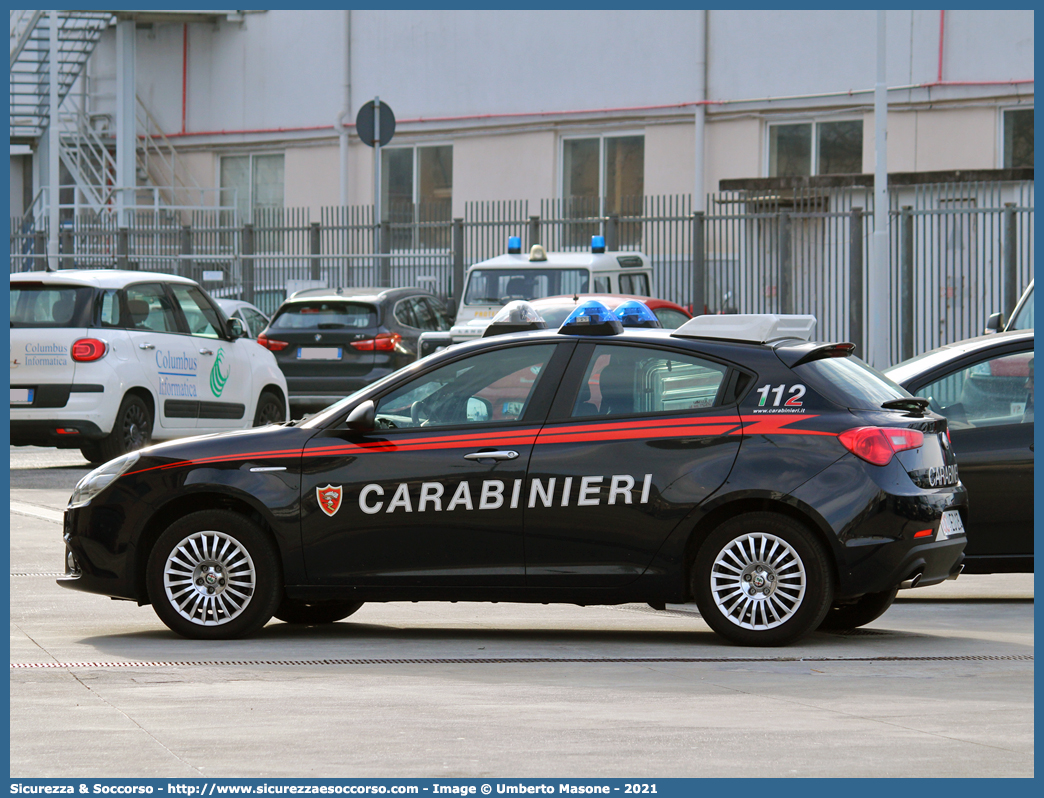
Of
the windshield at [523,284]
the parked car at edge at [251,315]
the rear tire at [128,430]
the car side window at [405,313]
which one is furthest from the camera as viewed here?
the parked car at edge at [251,315]

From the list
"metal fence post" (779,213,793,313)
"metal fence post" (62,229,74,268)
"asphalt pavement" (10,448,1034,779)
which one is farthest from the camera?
"metal fence post" (62,229,74,268)

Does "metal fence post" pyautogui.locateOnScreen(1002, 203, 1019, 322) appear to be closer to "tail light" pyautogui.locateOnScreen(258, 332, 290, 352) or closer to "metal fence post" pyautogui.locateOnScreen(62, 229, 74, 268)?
"tail light" pyautogui.locateOnScreen(258, 332, 290, 352)

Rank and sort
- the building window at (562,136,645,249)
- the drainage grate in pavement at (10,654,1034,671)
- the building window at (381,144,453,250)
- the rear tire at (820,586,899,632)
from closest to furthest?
the drainage grate in pavement at (10,654,1034,671), the rear tire at (820,586,899,632), the building window at (562,136,645,249), the building window at (381,144,453,250)

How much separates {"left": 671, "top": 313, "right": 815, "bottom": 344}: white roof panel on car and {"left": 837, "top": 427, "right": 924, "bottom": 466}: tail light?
24.7 inches

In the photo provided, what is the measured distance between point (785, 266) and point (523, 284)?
5474 millimetres

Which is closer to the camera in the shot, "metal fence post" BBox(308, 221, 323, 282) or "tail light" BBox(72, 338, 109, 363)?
"tail light" BBox(72, 338, 109, 363)

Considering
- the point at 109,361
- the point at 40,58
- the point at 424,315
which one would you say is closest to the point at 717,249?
the point at 424,315

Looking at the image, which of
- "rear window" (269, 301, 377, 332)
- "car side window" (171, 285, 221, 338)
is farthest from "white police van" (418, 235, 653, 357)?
"car side window" (171, 285, 221, 338)

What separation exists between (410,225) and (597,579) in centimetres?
2084

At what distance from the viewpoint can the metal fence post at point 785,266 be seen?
24031mm

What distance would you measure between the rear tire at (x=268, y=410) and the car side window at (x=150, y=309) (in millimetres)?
1550

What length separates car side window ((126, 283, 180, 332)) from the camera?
1580 centimetres

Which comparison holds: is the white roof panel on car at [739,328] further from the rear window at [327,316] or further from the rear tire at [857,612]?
the rear window at [327,316]

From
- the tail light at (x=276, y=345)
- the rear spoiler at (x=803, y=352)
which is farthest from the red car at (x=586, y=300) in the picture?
the rear spoiler at (x=803, y=352)
